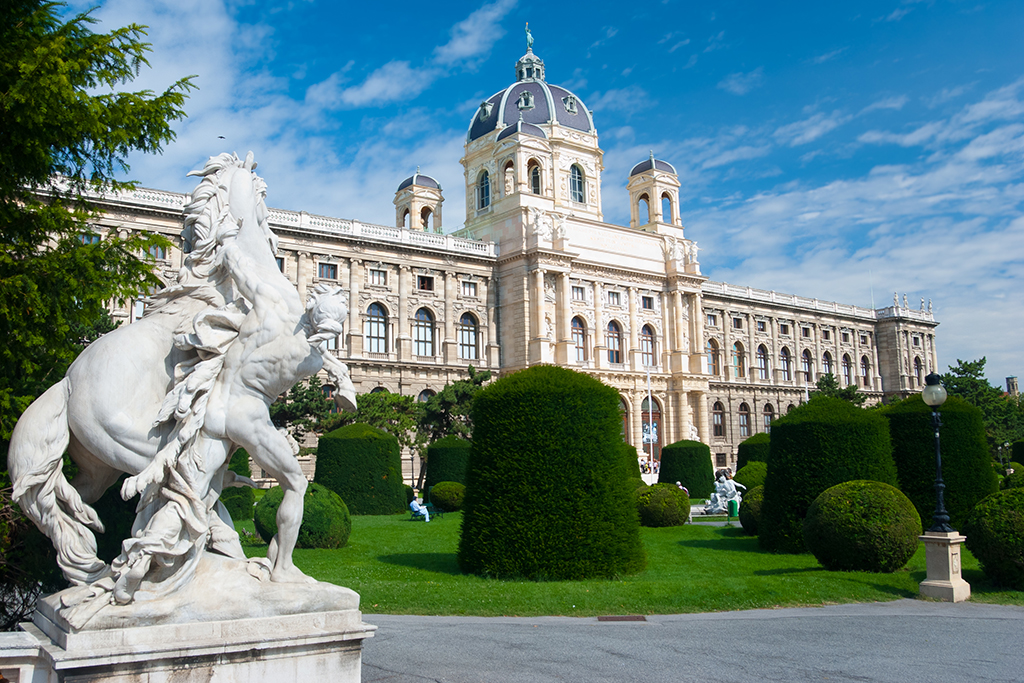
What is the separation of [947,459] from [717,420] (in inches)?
1684

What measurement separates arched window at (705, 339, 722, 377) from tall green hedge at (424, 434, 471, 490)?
35.7 metres

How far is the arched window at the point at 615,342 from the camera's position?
48625 millimetres

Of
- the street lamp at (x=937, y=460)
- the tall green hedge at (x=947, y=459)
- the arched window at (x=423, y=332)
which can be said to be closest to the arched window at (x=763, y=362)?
the arched window at (x=423, y=332)

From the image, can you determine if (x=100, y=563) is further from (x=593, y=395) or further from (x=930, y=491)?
(x=930, y=491)

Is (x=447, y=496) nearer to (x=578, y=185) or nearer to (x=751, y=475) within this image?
(x=751, y=475)

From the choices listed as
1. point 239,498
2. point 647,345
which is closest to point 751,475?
point 239,498

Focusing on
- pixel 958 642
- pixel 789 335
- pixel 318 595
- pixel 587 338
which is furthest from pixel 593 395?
pixel 789 335

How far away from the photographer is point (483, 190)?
51875mm

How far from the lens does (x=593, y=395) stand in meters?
12.2

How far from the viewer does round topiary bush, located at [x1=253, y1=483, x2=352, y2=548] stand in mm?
14469

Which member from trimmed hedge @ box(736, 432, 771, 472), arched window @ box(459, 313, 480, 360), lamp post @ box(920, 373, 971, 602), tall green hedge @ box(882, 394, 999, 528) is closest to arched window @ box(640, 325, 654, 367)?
arched window @ box(459, 313, 480, 360)

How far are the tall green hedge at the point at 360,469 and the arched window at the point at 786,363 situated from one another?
45.9 meters

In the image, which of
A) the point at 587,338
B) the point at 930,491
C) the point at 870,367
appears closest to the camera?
the point at 930,491

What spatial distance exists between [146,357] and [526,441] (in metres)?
7.84
